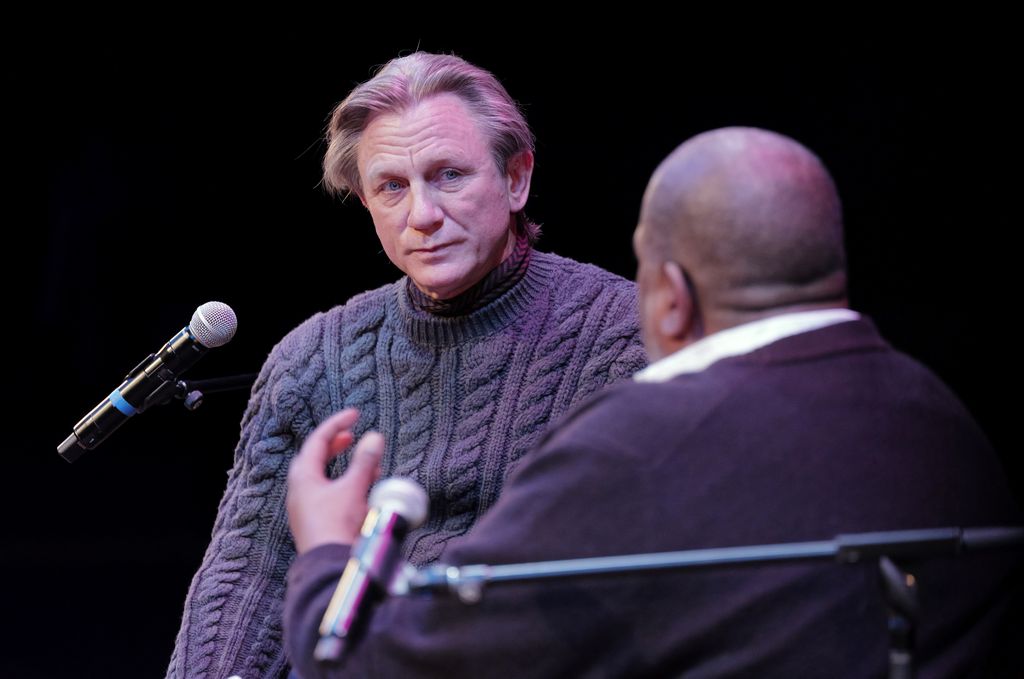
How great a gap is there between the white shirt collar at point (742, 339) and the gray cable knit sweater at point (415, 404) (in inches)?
31.2

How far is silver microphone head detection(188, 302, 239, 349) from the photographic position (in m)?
2.14

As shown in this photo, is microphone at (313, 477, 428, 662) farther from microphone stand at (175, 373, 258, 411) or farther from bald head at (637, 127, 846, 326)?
microphone stand at (175, 373, 258, 411)

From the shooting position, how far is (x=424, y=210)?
7.55 ft

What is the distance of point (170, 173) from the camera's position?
393 cm

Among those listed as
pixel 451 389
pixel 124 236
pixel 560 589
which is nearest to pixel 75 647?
pixel 124 236

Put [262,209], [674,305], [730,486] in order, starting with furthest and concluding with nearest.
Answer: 1. [262,209]
2. [674,305]
3. [730,486]

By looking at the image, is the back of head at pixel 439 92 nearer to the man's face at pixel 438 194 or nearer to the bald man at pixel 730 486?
the man's face at pixel 438 194

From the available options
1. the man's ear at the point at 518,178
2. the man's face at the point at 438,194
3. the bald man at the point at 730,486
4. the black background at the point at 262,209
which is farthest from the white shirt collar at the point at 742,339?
the black background at the point at 262,209

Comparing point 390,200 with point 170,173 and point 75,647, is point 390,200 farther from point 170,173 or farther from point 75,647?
point 75,647

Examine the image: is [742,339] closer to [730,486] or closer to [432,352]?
[730,486]

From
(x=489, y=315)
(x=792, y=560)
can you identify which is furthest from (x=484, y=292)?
(x=792, y=560)

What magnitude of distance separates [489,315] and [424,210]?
0.74ft

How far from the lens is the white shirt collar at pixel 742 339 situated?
1.40 m

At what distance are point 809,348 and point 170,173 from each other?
292 centimetres
